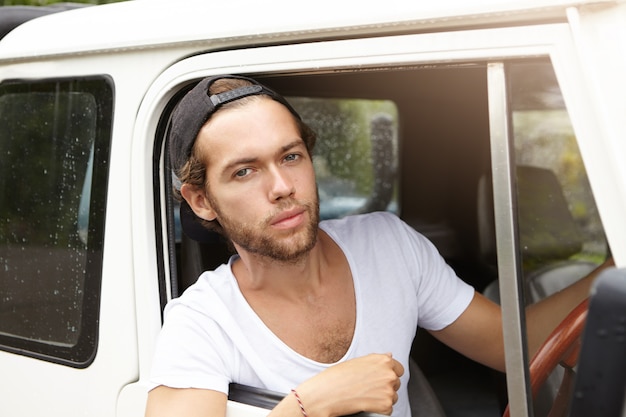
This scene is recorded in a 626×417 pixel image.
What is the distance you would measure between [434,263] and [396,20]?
754mm

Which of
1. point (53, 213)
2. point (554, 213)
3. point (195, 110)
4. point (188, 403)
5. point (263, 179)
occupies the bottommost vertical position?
point (188, 403)

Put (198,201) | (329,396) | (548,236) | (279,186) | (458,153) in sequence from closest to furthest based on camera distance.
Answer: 1. (329,396)
2. (279,186)
3. (198,201)
4. (548,236)
5. (458,153)

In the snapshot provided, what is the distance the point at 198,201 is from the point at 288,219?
0.30 m

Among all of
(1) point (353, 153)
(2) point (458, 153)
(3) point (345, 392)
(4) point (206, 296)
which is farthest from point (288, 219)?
(1) point (353, 153)

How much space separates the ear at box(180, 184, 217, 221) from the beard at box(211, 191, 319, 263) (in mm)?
125

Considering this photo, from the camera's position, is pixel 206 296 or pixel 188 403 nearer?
pixel 188 403

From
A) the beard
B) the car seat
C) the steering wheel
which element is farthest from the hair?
the car seat

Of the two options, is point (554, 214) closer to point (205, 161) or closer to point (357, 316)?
point (357, 316)

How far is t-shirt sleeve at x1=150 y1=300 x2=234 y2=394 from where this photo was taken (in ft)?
5.43

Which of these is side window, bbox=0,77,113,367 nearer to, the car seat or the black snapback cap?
the black snapback cap

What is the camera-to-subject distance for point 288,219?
67.4 inches

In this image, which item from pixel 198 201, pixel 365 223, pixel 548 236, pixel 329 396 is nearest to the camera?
pixel 329 396

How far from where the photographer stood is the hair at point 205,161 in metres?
1.74

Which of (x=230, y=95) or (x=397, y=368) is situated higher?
(x=230, y=95)
